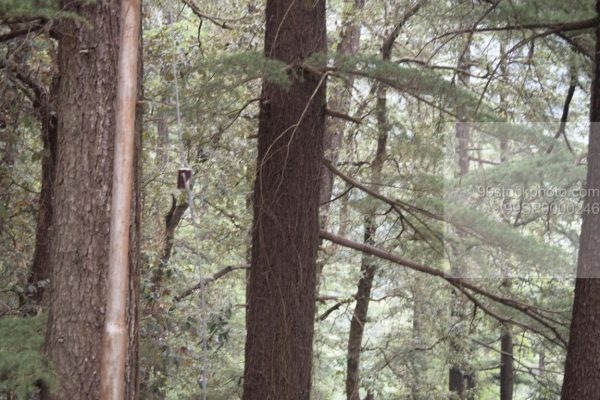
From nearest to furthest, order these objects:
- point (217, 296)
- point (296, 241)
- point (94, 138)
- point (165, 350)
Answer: point (94, 138)
point (296, 241)
point (165, 350)
point (217, 296)

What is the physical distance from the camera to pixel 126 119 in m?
3.47

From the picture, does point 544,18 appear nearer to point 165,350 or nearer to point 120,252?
point 120,252

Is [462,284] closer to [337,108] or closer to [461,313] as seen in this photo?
[337,108]

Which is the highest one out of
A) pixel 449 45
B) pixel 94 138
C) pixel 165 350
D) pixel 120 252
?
pixel 449 45

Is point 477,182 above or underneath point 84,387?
above

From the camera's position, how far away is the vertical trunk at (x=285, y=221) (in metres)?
5.02

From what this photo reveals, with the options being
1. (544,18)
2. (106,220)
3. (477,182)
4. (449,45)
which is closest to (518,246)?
(477,182)

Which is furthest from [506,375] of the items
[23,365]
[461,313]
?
[23,365]

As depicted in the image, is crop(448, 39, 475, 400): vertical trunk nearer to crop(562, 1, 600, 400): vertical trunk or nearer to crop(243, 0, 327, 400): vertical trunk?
crop(562, 1, 600, 400): vertical trunk

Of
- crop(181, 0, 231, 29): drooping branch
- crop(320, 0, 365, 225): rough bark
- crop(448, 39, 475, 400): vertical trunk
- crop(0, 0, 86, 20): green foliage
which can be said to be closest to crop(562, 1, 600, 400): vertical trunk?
crop(448, 39, 475, 400): vertical trunk

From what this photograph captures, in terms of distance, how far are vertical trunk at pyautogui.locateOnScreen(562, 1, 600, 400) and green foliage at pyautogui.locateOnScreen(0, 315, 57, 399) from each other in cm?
340

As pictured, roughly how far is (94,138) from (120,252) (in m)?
0.67

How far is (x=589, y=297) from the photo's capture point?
4762mm

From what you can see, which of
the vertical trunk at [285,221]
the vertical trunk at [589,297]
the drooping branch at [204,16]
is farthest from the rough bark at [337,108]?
the vertical trunk at [589,297]
